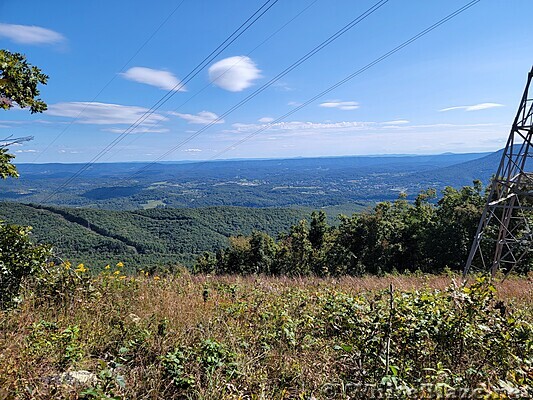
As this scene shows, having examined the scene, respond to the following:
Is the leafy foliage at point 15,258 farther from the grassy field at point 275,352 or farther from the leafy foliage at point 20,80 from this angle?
the leafy foliage at point 20,80

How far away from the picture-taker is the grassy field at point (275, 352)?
2.25 metres

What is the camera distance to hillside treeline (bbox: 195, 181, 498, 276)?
24.1 metres

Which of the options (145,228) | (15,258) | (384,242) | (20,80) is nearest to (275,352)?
(15,258)

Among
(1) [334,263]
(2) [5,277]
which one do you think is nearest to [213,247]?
(1) [334,263]

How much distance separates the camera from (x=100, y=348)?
3.26 meters

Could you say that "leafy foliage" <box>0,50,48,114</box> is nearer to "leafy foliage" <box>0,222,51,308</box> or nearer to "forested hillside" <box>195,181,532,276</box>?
"leafy foliage" <box>0,222,51,308</box>

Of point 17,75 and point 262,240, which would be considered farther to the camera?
point 262,240

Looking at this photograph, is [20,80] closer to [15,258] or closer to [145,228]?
[15,258]

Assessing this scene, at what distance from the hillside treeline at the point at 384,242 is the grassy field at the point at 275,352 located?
53.1 ft

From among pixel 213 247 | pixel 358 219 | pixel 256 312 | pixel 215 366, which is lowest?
pixel 213 247

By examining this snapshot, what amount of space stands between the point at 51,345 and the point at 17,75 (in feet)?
11.8

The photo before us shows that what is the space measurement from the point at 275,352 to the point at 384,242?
28.2 metres

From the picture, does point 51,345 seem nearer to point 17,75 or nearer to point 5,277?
point 5,277

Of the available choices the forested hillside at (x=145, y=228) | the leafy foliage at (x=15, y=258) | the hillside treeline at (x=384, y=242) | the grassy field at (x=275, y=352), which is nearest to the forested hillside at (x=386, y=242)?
the hillside treeline at (x=384, y=242)
